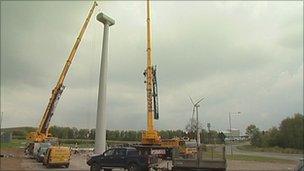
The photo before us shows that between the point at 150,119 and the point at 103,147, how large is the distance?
7.03 meters

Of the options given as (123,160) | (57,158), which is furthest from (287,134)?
(123,160)

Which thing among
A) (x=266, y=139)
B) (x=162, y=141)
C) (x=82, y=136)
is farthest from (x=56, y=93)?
(x=82, y=136)

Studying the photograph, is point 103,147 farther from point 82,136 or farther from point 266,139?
point 82,136

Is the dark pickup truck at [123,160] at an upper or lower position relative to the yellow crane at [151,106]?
lower

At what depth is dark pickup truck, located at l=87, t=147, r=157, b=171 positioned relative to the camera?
24297 millimetres

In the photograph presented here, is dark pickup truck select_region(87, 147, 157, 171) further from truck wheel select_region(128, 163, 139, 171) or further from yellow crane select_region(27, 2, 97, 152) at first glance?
yellow crane select_region(27, 2, 97, 152)

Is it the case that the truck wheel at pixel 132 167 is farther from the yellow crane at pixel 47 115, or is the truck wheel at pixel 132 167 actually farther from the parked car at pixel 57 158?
the yellow crane at pixel 47 115

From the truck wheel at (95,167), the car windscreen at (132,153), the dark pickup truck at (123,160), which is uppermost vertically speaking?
the car windscreen at (132,153)

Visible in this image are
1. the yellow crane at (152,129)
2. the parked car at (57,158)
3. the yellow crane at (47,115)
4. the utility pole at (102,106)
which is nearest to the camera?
the parked car at (57,158)

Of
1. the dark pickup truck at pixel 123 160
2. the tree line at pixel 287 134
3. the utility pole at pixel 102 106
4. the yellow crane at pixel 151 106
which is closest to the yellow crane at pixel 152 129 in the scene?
the yellow crane at pixel 151 106

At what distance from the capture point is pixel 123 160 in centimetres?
2491

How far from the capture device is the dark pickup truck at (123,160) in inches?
957

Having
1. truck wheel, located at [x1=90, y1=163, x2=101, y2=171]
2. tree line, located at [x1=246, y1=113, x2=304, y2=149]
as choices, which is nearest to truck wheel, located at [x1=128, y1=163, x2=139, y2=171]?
truck wheel, located at [x1=90, y1=163, x2=101, y2=171]

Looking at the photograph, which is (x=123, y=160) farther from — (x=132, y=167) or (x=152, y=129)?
(x=152, y=129)
